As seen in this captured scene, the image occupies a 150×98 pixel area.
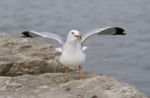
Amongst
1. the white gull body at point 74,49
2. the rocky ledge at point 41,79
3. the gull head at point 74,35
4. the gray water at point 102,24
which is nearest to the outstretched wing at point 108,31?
the white gull body at point 74,49

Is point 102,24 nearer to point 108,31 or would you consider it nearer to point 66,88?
point 108,31

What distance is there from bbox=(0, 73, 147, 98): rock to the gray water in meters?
3.56

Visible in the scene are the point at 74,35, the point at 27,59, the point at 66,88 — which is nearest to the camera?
the point at 66,88

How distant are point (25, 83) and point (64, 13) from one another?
863cm

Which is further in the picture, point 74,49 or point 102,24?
point 102,24

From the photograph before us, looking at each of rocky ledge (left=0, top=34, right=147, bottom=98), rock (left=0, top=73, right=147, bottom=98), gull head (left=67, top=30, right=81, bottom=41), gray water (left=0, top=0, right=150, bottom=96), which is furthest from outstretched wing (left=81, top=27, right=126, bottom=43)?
gray water (left=0, top=0, right=150, bottom=96)

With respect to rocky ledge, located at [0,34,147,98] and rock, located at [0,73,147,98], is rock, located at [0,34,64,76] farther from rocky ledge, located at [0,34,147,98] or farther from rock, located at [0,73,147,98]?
rock, located at [0,73,147,98]

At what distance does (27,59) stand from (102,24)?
20.8ft

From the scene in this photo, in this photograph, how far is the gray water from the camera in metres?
11.6

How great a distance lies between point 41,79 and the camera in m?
7.40

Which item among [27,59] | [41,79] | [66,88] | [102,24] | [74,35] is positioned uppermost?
[102,24]

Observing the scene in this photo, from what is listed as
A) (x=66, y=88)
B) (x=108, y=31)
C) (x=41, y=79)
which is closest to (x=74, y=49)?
(x=108, y=31)

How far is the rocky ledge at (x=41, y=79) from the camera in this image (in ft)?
21.7

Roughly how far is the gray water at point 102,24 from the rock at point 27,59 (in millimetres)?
2377
